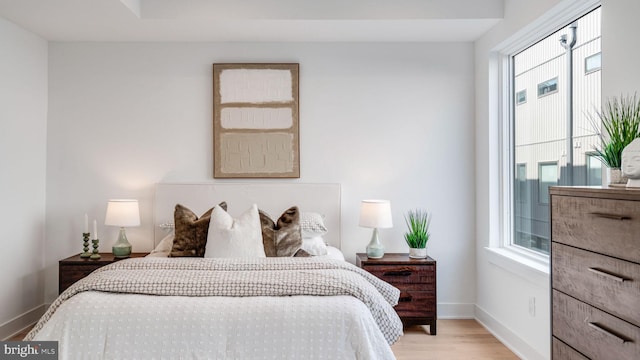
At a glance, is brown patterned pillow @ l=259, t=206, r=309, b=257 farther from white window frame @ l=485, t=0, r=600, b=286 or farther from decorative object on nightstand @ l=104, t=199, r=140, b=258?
white window frame @ l=485, t=0, r=600, b=286

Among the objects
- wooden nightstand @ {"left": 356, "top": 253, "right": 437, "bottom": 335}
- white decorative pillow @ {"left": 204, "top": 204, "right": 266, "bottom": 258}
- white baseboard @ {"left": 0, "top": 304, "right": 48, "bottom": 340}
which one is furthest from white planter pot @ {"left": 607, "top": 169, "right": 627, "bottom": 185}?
white baseboard @ {"left": 0, "top": 304, "right": 48, "bottom": 340}

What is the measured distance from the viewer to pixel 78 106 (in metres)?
4.12

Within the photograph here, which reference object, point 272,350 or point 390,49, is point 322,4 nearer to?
point 390,49

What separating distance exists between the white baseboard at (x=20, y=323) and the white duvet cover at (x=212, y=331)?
1.79 meters

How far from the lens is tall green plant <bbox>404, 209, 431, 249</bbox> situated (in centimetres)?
385

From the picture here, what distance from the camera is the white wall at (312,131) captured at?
4.11 m

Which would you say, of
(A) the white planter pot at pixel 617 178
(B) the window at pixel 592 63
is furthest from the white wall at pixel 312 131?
(A) the white planter pot at pixel 617 178

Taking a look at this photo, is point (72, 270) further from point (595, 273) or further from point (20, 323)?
point (595, 273)

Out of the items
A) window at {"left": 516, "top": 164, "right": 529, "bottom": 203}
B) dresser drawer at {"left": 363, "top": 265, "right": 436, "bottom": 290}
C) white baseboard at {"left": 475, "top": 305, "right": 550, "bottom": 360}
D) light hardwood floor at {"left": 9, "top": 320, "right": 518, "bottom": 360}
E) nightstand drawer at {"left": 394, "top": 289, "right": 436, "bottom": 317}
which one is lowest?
light hardwood floor at {"left": 9, "top": 320, "right": 518, "bottom": 360}

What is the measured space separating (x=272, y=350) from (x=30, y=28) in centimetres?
337

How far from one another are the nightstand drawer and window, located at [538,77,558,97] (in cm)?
172

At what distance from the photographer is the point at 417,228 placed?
3.89 meters

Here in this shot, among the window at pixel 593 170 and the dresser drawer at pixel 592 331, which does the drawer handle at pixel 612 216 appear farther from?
the window at pixel 593 170

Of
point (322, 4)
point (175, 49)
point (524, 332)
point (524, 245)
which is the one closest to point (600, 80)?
point (524, 245)
